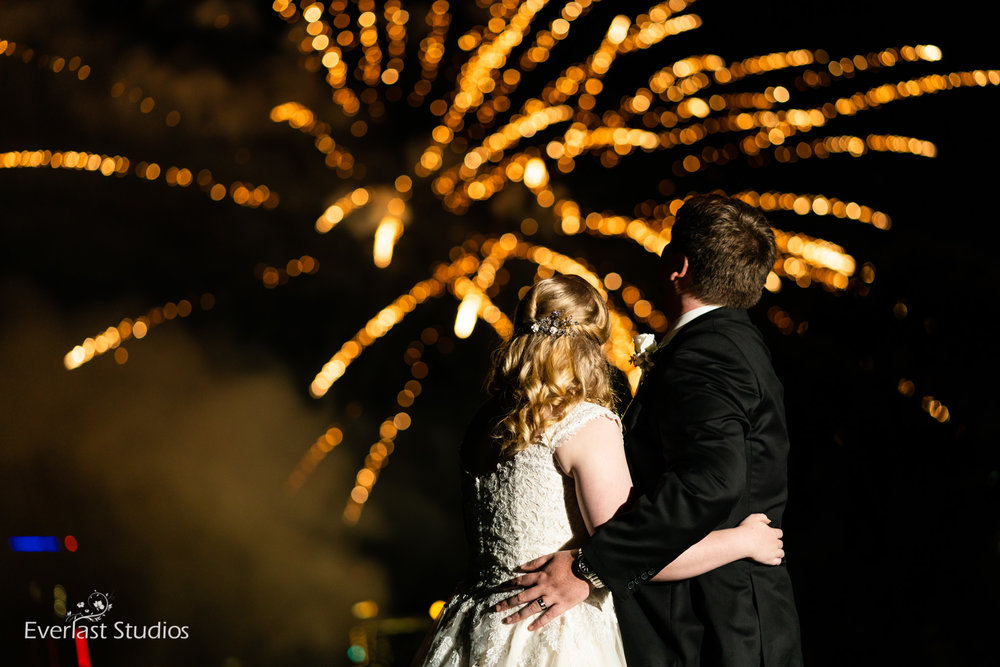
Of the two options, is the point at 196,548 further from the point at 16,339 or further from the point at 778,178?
the point at 778,178

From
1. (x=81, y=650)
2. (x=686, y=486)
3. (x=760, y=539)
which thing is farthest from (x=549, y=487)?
(x=81, y=650)

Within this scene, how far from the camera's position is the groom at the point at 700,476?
5.62 ft

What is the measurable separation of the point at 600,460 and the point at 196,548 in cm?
887

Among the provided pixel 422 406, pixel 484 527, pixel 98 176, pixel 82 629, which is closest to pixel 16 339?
pixel 98 176

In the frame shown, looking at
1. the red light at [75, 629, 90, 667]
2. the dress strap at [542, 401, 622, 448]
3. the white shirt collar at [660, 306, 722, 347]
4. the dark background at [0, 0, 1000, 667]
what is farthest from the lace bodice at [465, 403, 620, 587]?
the dark background at [0, 0, 1000, 667]

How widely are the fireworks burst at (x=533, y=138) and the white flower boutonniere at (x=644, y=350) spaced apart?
390 cm

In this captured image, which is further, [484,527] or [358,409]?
[358,409]

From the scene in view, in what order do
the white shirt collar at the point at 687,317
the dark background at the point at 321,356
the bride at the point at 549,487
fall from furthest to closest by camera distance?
the dark background at the point at 321,356 < the white shirt collar at the point at 687,317 < the bride at the point at 549,487

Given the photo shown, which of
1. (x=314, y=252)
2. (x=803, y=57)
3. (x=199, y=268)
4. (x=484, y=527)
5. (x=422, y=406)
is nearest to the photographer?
(x=484, y=527)

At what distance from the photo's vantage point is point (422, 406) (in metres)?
10.1

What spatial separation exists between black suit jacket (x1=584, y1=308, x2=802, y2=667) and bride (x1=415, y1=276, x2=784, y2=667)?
2.1 inches

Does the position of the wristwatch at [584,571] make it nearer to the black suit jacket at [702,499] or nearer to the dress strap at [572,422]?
the black suit jacket at [702,499]

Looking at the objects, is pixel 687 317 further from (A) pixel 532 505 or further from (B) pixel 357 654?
(B) pixel 357 654

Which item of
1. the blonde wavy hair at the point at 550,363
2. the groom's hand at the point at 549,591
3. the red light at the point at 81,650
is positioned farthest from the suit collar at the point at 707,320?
the red light at the point at 81,650
